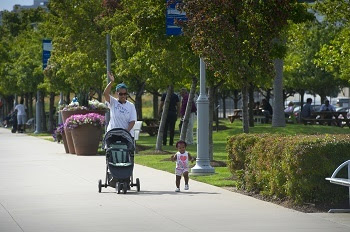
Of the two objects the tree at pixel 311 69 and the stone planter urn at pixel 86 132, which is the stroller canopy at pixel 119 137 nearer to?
the stone planter urn at pixel 86 132

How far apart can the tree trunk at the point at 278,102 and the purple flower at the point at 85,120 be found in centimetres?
1087

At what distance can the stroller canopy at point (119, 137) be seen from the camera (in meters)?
17.1

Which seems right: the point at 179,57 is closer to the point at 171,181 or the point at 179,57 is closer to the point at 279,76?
the point at 171,181

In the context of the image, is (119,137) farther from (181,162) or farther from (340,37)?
(340,37)

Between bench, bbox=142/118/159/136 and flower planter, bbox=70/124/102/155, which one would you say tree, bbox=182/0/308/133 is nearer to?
flower planter, bbox=70/124/102/155

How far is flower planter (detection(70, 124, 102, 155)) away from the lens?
2984 cm

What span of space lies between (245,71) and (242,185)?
3157mm

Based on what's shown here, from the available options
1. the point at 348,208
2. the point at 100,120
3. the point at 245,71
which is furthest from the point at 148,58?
the point at 348,208

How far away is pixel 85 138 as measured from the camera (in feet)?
97.9

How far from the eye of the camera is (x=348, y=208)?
14.3 metres

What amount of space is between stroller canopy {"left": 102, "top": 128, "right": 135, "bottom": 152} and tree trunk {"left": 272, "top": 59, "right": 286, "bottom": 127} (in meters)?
22.5

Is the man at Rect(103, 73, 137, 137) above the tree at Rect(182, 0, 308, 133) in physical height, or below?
below

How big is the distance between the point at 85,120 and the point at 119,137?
41.8 ft

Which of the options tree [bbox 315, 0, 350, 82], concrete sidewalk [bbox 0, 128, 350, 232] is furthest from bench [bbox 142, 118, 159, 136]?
concrete sidewalk [bbox 0, 128, 350, 232]
